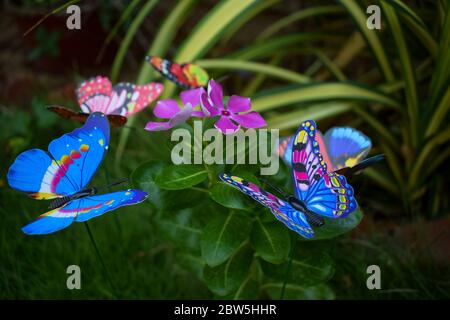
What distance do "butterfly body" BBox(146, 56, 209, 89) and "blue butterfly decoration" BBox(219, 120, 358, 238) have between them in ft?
0.77

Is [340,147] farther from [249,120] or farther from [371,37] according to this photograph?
[371,37]

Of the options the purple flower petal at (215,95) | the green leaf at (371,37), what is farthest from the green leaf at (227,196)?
A: the green leaf at (371,37)

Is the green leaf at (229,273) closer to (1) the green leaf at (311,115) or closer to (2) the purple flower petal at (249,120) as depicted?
(2) the purple flower petal at (249,120)

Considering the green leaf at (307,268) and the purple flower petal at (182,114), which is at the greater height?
the purple flower petal at (182,114)

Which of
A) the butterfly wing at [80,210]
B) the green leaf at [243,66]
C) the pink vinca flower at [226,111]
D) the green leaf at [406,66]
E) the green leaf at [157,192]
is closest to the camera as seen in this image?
the butterfly wing at [80,210]

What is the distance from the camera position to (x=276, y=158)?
77 cm

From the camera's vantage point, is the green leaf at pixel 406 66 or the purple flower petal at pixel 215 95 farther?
the green leaf at pixel 406 66

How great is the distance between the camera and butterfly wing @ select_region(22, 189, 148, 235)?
566mm

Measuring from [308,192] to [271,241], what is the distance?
5.3 inches

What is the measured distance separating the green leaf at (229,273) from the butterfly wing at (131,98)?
0.83ft

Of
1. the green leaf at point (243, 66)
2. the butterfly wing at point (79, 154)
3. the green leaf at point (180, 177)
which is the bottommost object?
the green leaf at point (180, 177)

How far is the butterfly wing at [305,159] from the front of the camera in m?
0.64

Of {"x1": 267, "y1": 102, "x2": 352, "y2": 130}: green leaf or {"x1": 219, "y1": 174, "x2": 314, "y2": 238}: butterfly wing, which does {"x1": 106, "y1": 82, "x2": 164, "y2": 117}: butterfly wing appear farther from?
{"x1": 267, "y1": 102, "x2": 352, "y2": 130}: green leaf

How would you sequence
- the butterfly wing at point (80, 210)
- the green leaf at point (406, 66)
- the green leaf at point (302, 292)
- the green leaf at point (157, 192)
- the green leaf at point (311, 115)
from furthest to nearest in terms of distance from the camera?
the green leaf at point (311, 115), the green leaf at point (406, 66), the green leaf at point (302, 292), the green leaf at point (157, 192), the butterfly wing at point (80, 210)
